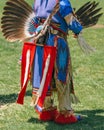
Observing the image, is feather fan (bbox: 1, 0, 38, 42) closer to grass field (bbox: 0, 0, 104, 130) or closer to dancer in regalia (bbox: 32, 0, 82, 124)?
dancer in regalia (bbox: 32, 0, 82, 124)

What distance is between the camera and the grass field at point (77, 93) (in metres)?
5.59

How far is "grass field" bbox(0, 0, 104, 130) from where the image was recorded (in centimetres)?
559

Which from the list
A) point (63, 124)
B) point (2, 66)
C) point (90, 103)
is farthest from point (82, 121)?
point (2, 66)

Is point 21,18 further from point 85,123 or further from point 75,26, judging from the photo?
point 85,123

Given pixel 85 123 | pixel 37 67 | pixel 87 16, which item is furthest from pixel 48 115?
pixel 87 16

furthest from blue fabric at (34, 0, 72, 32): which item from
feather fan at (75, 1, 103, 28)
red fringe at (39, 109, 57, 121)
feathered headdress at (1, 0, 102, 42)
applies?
red fringe at (39, 109, 57, 121)

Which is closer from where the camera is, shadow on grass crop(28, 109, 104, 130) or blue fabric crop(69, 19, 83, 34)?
blue fabric crop(69, 19, 83, 34)

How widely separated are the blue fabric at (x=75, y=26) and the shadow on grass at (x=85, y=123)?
118cm

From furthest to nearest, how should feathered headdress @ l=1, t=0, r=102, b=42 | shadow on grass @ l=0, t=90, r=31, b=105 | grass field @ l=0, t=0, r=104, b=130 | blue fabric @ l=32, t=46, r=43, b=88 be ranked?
shadow on grass @ l=0, t=90, r=31, b=105 < grass field @ l=0, t=0, r=104, b=130 < blue fabric @ l=32, t=46, r=43, b=88 < feathered headdress @ l=1, t=0, r=102, b=42

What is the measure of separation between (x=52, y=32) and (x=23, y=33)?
0.35 metres

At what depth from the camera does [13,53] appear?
394 inches

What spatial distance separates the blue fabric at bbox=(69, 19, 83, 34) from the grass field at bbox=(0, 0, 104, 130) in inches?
47.1

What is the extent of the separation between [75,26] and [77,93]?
6.58ft

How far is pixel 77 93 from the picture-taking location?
698cm
